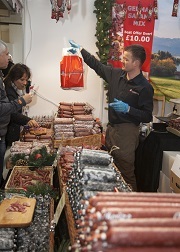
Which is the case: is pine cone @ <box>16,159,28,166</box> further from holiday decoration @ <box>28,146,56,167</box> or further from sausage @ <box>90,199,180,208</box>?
sausage @ <box>90,199,180,208</box>

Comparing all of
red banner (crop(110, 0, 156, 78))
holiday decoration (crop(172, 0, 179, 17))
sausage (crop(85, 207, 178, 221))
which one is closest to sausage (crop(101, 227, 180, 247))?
sausage (crop(85, 207, 178, 221))

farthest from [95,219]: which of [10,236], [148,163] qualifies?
[148,163]

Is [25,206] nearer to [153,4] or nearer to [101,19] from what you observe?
[101,19]

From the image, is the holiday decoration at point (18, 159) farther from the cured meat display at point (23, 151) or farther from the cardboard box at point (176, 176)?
the cardboard box at point (176, 176)

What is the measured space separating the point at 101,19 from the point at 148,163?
277 cm

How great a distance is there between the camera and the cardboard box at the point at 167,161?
368 cm

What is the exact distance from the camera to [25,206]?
2162 millimetres

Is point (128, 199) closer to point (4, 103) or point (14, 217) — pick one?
point (14, 217)

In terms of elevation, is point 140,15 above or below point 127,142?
above

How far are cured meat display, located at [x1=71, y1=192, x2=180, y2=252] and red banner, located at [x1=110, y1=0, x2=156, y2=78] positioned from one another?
4.73 m

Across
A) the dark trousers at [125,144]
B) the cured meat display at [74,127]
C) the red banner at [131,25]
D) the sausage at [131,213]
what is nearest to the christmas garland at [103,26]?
the red banner at [131,25]

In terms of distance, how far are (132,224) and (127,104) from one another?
9.64 feet

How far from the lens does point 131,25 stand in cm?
565

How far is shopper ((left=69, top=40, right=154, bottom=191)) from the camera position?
12.4ft
